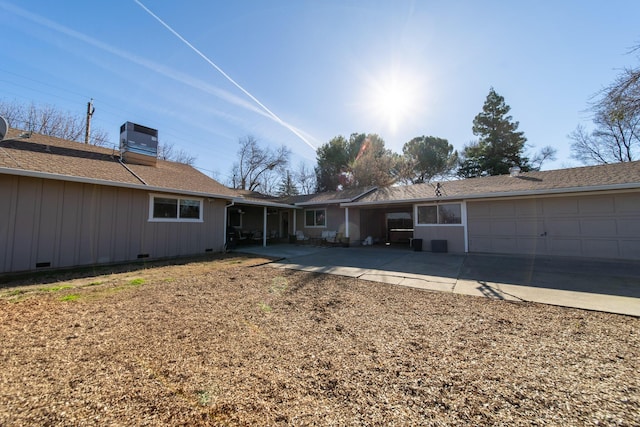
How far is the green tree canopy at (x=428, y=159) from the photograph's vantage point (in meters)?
22.9

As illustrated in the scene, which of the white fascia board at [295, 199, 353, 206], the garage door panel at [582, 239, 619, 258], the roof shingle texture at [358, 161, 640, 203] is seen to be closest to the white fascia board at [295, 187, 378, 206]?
the white fascia board at [295, 199, 353, 206]

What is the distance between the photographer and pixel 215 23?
838cm

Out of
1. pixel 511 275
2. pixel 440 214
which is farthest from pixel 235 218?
pixel 511 275

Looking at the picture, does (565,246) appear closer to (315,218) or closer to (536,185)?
(536,185)

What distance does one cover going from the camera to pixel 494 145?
23.3 m

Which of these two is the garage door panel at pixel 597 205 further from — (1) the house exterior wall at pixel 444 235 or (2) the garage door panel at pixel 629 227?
(1) the house exterior wall at pixel 444 235

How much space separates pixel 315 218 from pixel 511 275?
33.4ft

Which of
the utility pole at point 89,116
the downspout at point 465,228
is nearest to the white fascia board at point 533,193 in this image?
the downspout at point 465,228

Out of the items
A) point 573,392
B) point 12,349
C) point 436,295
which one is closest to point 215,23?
point 12,349

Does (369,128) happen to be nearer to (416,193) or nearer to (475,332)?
(416,193)

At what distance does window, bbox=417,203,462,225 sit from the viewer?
403 inches

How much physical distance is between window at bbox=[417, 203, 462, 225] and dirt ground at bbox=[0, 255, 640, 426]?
21.5ft

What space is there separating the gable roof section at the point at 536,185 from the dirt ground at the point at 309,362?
19.7 ft

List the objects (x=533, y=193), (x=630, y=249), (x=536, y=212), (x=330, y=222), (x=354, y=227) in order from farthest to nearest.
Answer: (x=330, y=222) → (x=354, y=227) → (x=536, y=212) → (x=533, y=193) → (x=630, y=249)
